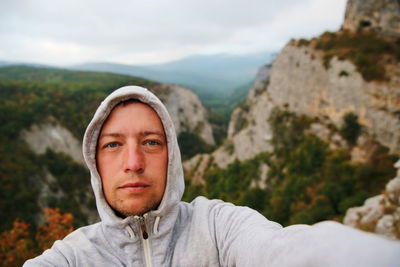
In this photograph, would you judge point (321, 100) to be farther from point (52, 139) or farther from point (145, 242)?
point (52, 139)

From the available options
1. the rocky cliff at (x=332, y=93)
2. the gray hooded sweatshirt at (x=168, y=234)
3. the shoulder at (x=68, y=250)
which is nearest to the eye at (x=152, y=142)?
the gray hooded sweatshirt at (x=168, y=234)

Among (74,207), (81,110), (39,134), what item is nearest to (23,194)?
(74,207)

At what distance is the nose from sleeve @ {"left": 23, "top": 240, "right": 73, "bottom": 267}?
740 mm

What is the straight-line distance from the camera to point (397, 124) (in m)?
24.2

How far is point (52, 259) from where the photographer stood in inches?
72.6

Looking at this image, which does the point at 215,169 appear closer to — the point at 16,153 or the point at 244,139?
the point at 244,139

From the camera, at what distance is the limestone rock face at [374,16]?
1221 inches

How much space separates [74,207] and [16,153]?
45.3 ft

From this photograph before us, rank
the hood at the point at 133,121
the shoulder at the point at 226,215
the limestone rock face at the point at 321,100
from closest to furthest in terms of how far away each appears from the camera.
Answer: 1. the shoulder at the point at 226,215
2. the hood at the point at 133,121
3. the limestone rock face at the point at 321,100

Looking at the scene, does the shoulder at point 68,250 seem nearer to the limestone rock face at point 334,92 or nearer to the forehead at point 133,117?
the forehead at point 133,117

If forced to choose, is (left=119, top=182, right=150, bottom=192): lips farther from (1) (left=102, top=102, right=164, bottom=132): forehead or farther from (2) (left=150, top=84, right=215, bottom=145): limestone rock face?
(2) (left=150, top=84, right=215, bottom=145): limestone rock face

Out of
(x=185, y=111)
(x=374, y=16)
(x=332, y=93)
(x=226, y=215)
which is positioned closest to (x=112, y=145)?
→ (x=226, y=215)

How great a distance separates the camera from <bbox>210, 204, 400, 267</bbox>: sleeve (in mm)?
853

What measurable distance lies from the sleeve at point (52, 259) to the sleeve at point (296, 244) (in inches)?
44.0
